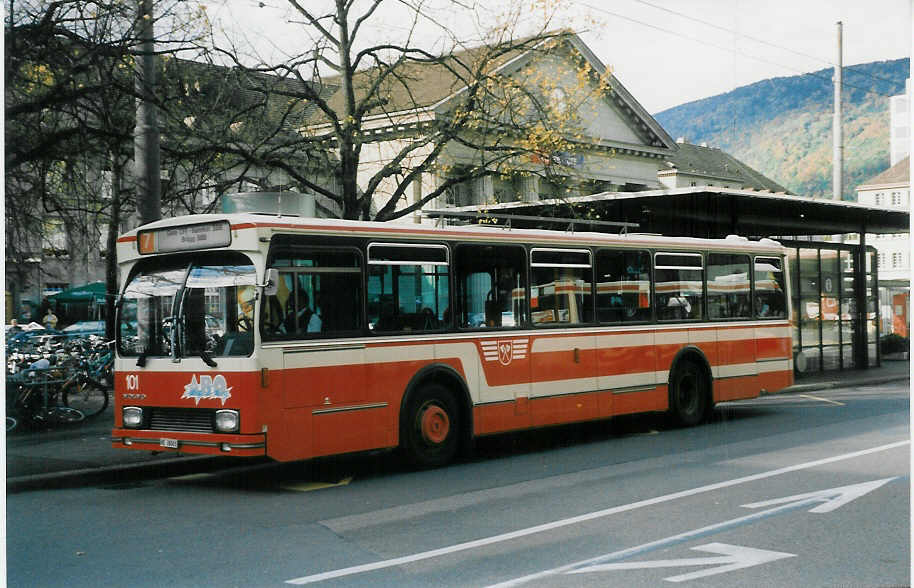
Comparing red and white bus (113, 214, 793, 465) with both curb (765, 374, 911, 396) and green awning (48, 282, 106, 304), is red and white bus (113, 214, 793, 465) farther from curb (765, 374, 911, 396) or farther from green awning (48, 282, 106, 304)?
green awning (48, 282, 106, 304)

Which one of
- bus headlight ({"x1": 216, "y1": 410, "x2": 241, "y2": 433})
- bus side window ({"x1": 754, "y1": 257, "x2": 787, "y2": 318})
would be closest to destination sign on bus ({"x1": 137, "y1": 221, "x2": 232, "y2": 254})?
bus headlight ({"x1": 216, "y1": 410, "x2": 241, "y2": 433})

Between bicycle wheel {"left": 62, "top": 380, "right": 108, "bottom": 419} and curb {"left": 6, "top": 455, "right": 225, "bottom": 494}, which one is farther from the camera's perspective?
bicycle wheel {"left": 62, "top": 380, "right": 108, "bottom": 419}

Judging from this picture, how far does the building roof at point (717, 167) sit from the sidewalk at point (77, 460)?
1187 centimetres

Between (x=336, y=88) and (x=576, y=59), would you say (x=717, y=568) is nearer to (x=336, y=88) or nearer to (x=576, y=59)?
(x=336, y=88)

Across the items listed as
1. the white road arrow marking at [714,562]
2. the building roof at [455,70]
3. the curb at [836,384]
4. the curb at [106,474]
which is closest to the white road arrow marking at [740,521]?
the white road arrow marking at [714,562]

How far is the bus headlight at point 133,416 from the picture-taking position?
1071 centimetres

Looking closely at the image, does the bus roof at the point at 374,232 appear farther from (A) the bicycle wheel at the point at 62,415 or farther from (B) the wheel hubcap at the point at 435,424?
(A) the bicycle wheel at the point at 62,415

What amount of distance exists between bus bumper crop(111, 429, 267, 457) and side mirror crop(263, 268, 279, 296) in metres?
1.34

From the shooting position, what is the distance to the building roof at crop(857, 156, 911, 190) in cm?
1468

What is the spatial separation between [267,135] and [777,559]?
12285 mm

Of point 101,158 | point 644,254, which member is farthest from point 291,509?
point 644,254

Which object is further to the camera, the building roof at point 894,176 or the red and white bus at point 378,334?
the building roof at point 894,176

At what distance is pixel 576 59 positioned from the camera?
20375 mm

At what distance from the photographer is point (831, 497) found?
9.16 metres
